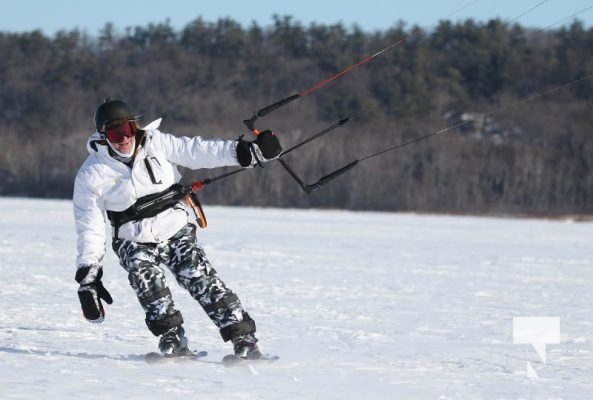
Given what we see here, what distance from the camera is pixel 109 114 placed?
237 inches

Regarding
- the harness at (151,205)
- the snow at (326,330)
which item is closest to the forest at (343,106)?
the snow at (326,330)

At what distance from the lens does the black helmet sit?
6004 millimetres

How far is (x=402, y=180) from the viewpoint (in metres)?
65.2

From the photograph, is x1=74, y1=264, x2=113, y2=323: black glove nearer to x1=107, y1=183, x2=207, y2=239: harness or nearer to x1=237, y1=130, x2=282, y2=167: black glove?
x1=107, y1=183, x2=207, y2=239: harness

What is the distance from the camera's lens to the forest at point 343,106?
64.3m

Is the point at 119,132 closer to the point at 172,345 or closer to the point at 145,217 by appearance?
the point at 145,217

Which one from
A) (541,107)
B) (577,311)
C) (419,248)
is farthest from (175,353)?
(541,107)

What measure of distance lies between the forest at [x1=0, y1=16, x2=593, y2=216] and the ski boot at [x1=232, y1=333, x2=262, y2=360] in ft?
155

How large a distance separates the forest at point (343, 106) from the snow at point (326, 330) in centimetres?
3895

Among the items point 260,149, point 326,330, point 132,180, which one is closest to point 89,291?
point 132,180

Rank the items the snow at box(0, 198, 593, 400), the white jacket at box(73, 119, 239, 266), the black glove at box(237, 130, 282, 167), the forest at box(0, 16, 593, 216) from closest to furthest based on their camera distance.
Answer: the snow at box(0, 198, 593, 400)
the black glove at box(237, 130, 282, 167)
the white jacket at box(73, 119, 239, 266)
the forest at box(0, 16, 593, 216)

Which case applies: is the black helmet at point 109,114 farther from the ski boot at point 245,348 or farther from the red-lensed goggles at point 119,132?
the ski boot at point 245,348

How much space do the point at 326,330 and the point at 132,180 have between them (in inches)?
102

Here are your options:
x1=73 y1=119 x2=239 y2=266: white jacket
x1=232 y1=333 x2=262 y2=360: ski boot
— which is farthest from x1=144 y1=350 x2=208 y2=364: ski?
x1=73 y1=119 x2=239 y2=266: white jacket
